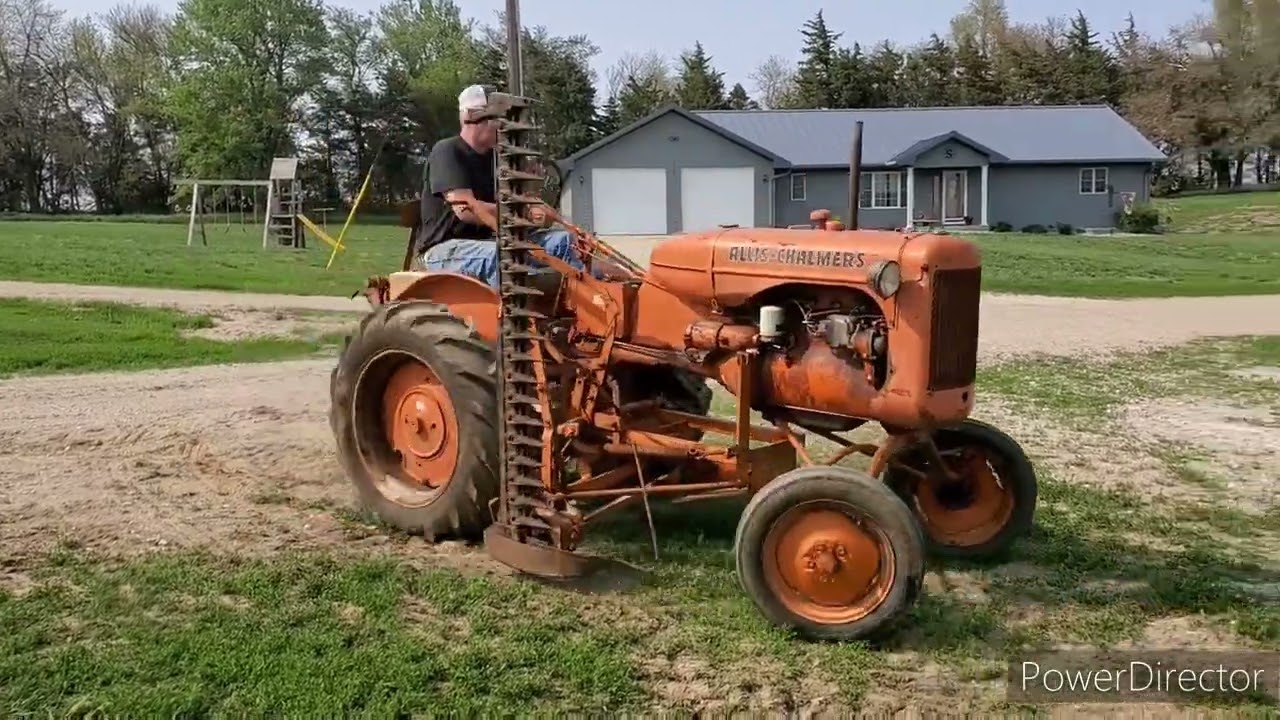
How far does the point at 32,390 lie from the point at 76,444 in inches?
96.5

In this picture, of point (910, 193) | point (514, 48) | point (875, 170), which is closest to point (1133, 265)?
point (910, 193)

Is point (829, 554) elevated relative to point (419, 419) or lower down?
lower down

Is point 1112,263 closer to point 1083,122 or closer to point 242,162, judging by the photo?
point 1083,122

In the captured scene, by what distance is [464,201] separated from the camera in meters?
6.30

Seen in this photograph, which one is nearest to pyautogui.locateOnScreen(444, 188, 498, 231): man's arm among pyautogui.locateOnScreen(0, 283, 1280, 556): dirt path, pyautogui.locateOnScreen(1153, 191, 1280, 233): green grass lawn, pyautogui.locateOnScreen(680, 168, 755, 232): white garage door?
pyautogui.locateOnScreen(0, 283, 1280, 556): dirt path

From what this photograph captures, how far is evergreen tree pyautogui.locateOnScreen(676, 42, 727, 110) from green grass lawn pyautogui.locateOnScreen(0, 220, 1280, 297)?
29339mm

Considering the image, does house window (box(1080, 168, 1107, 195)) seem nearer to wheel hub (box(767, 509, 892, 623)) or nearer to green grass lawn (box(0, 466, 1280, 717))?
green grass lawn (box(0, 466, 1280, 717))

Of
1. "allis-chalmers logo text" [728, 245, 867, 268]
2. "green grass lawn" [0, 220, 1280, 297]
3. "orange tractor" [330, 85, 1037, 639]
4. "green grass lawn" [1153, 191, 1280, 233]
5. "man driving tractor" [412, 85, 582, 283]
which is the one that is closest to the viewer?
"orange tractor" [330, 85, 1037, 639]

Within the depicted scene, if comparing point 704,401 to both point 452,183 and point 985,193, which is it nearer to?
point 452,183

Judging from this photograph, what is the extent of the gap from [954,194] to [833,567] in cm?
4154

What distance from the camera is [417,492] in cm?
652

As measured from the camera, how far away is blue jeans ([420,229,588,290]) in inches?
244

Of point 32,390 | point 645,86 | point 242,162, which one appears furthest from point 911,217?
point 32,390

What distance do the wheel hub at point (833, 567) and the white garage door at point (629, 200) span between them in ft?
126
